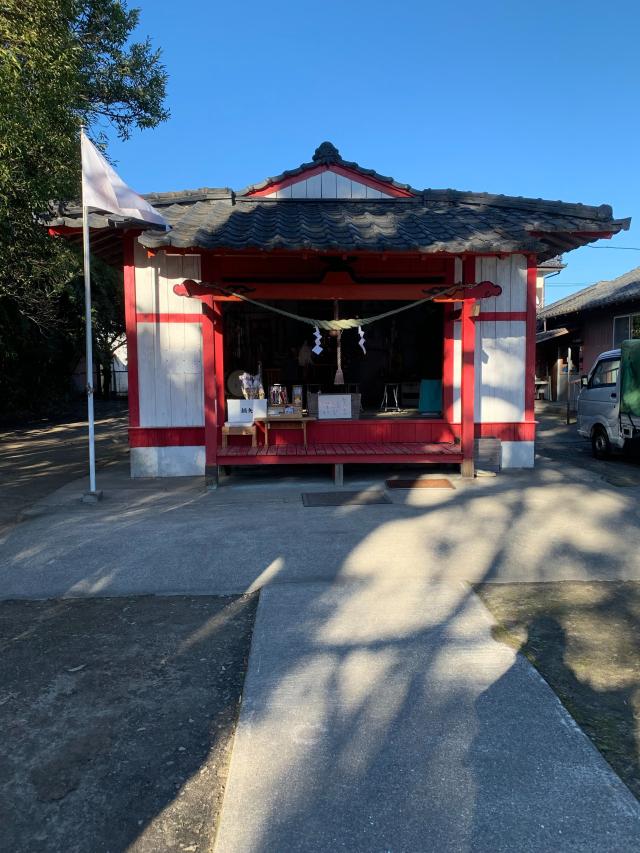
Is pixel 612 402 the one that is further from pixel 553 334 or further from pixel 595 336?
pixel 553 334

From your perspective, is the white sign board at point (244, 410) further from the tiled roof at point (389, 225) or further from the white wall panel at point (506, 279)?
the white wall panel at point (506, 279)

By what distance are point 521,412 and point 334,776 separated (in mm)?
8190

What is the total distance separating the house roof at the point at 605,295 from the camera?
19031 millimetres

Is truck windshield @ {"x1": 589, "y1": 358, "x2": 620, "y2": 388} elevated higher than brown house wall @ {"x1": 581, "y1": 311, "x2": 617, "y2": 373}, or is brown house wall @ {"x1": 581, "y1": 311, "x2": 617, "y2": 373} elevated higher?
brown house wall @ {"x1": 581, "y1": 311, "x2": 617, "y2": 373}

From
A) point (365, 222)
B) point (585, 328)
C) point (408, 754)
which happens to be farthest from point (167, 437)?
point (585, 328)

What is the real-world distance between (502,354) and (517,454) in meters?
1.61

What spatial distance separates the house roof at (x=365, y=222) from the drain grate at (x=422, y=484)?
3.17m

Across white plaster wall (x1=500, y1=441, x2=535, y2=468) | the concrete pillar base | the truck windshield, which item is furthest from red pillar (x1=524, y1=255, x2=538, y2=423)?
the truck windshield

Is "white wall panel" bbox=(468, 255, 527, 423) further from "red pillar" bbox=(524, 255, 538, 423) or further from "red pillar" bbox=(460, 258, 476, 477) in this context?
"red pillar" bbox=(460, 258, 476, 477)

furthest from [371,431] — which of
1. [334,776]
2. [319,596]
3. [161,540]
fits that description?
[334,776]

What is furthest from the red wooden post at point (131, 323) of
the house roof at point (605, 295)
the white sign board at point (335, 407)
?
the house roof at point (605, 295)

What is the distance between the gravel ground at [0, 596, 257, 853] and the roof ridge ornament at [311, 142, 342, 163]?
814cm

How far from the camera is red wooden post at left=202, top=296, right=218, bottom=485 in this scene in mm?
8867

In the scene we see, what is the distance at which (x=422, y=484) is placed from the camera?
29.3ft
